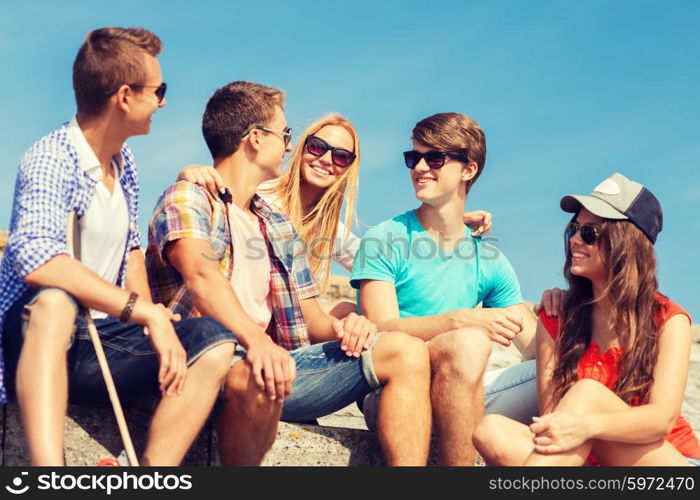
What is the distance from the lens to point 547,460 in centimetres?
374

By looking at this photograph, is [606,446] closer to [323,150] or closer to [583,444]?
[583,444]

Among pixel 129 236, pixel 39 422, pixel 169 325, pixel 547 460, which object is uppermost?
pixel 129 236

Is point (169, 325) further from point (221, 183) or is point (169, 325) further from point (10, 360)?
point (221, 183)

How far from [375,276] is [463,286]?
489 millimetres

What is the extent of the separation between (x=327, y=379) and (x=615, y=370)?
1.22 m

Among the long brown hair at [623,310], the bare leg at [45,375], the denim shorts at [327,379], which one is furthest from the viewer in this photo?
the denim shorts at [327,379]

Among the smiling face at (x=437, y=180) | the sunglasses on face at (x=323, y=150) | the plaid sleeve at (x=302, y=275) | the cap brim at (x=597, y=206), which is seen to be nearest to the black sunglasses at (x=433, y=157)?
the smiling face at (x=437, y=180)

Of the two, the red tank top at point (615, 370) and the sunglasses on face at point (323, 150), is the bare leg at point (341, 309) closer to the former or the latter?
the sunglasses on face at point (323, 150)

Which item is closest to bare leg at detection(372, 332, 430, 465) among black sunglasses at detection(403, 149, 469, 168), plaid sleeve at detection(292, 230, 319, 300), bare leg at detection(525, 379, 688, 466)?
bare leg at detection(525, 379, 688, 466)

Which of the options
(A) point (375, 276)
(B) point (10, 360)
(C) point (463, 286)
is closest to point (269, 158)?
(A) point (375, 276)

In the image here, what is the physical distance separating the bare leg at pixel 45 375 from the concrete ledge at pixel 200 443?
703 millimetres

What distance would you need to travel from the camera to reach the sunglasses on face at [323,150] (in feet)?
19.3

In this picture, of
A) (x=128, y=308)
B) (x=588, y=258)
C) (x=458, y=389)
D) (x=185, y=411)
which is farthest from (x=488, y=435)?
(x=128, y=308)

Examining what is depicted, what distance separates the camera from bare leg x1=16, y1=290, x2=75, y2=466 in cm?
341
